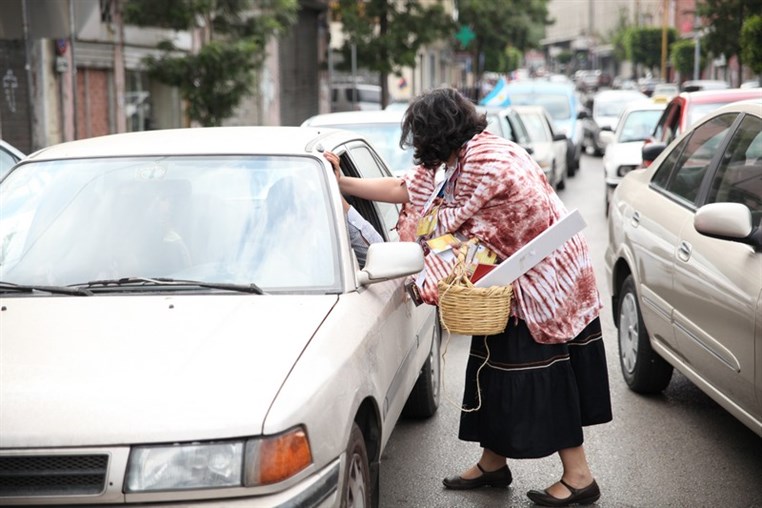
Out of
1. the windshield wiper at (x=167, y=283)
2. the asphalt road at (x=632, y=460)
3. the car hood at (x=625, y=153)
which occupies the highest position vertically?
the windshield wiper at (x=167, y=283)

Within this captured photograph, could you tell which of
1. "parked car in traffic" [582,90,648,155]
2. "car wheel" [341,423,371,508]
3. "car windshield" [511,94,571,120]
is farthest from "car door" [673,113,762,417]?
"parked car in traffic" [582,90,648,155]

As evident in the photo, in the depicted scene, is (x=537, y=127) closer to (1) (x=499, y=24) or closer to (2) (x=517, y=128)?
(2) (x=517, y=128)

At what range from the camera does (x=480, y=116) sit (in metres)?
4.66

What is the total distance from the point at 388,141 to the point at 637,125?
27.0 feet

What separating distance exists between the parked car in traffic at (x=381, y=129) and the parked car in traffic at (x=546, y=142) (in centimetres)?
661

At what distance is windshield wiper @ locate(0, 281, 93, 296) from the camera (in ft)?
13.3

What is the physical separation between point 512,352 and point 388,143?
5.75 m

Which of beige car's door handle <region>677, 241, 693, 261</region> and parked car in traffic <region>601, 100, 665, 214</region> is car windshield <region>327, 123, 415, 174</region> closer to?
parked car in traffic <region>601, 100, 665, 214</region>

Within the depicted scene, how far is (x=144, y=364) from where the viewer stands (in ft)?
11.1

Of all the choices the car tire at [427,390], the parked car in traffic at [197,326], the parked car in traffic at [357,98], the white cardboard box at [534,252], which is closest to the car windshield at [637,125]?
the car tire at [427,390]

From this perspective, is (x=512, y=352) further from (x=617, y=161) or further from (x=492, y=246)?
(x=617, y=161)

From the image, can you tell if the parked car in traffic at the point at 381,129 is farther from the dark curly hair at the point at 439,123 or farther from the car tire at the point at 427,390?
the dark curly hair at the point at 439,123

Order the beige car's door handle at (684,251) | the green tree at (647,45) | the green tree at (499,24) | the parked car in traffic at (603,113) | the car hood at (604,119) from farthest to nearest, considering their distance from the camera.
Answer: the green tree at (647,45) → the green tree at (499,24) → the car hood at (604,119) → the parked car in traffic at (603,113) → the beige car's door handle at (684,251)

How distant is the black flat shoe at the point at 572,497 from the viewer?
4.86 meters
